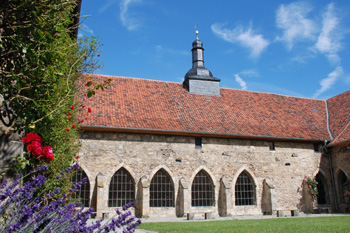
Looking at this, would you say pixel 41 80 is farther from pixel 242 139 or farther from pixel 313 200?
pixel 313 200

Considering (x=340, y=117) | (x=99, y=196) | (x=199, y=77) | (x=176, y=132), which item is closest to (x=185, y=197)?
(x=176, y=132)

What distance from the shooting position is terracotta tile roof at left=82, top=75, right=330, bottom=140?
57.1ft

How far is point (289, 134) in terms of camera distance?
19859 mm

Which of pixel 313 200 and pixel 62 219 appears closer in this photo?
pixel 62 219

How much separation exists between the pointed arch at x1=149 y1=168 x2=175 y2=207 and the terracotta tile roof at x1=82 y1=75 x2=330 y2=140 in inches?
99.8

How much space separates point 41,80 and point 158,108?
15437mm

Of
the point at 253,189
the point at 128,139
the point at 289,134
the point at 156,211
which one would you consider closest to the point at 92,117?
the point at 128,139

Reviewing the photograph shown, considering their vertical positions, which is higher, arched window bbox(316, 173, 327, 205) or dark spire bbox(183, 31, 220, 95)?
dark spire bbox(183, 31, 220, 95)

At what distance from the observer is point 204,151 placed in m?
18.1

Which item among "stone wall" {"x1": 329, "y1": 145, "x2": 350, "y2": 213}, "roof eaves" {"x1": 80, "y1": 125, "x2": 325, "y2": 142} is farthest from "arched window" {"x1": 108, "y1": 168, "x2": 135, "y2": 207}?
"stone wall" {"x1": 329, "y1": 145, "x2": 350, "y2": 213}

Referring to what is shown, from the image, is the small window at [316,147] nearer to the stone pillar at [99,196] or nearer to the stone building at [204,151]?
the stone building at [204,151]

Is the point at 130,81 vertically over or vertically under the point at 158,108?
over

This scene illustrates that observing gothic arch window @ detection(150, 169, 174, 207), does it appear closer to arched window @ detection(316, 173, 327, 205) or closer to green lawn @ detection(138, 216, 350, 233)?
green lawn @ detection(138, 216, 350, 233)

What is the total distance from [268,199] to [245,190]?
1401mm
